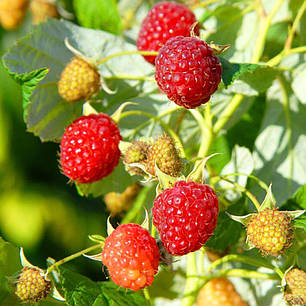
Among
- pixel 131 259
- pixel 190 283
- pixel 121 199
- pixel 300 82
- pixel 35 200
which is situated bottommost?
pixel 35 200

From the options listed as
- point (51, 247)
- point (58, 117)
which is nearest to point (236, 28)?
point (58, 117)

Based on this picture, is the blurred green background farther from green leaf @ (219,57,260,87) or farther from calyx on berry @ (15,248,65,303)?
green leaf @ (219,57,260,87)

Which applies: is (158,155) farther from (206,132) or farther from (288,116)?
(288,116)

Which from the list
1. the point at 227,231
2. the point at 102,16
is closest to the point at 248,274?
the point at 227,231

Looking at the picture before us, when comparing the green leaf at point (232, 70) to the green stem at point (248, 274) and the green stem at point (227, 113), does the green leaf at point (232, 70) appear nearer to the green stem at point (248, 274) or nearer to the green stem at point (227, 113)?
the green stem at point (227, 113)

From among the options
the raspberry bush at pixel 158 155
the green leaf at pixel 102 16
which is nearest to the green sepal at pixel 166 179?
the raspberry bush at pixel 158 155

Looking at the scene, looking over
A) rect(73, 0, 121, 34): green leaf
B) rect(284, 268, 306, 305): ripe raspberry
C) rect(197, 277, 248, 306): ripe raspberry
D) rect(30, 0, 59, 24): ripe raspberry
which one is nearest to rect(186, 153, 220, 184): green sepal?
rect(284, 268, 306, 305): ripe raspberry

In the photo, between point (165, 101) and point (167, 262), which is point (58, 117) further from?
point (167, 262)
